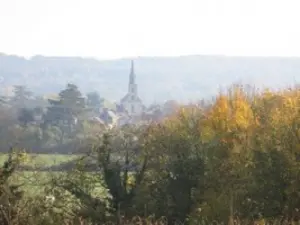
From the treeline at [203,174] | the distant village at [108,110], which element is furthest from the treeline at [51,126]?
the treeline at [203,174]

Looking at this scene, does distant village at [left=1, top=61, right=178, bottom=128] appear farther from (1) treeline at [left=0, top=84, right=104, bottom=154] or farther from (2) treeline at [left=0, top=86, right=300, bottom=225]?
(2) treeline at [left=0, top=86, right=300, bottom=225]

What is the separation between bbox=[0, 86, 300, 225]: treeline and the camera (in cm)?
2147

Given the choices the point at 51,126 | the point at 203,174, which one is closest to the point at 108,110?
the point at 51,126

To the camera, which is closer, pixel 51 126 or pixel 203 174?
pixel 203 174

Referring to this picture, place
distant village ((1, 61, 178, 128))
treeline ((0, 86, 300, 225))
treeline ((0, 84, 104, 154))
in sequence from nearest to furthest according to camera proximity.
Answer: treeline ((0, 86, 300, 225)) → treeline ((0, 84, 104, 154)) → distant village ((1, 61, 178, 128))

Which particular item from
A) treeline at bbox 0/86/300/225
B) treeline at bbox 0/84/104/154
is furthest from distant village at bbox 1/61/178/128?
treeline at bbox 0/86/300/225

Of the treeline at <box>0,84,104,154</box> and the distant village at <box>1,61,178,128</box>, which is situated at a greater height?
the treeline at <box>0,84,104,154</box>

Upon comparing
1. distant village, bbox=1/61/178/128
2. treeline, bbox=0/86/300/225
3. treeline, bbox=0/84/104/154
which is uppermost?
treeline, bbox=0/86/300/225

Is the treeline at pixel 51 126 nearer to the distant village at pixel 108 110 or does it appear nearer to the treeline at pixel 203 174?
the distant village at pixel 108 110

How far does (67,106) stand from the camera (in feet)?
288

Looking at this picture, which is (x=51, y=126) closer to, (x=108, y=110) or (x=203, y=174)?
(x=108, y=110)

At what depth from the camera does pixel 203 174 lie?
2408 cm

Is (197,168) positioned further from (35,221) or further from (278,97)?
(35,221)

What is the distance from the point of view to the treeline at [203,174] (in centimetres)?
2147
